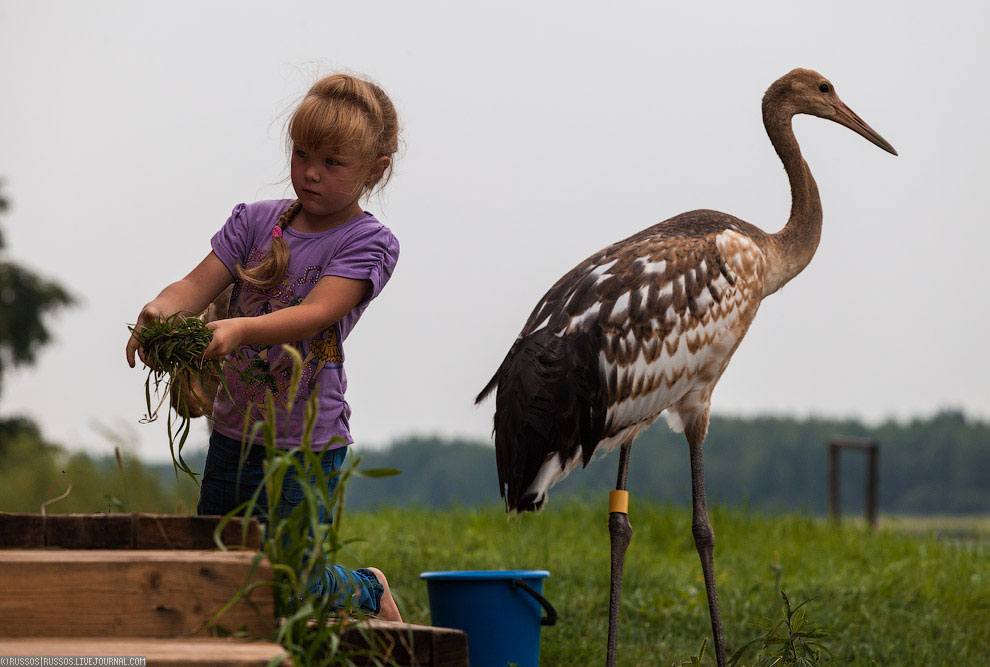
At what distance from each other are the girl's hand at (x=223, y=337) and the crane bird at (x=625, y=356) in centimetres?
115

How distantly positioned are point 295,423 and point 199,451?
5.61 ft

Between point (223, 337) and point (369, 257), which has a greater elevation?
point (369, 257)

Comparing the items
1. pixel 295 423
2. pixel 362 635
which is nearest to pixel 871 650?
pixel 295 423

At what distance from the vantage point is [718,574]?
6281 mm

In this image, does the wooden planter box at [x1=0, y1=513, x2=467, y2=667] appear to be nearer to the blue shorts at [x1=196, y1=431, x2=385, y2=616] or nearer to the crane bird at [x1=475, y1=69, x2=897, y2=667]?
the blue shorts at [x1=196, y1=431, x2=385, y2=616]

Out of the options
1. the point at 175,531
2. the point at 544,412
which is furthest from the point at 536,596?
the point at 175,531

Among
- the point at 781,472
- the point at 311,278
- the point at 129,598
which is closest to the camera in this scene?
the point at 129,598

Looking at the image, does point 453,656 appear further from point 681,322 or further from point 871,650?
point 871,650

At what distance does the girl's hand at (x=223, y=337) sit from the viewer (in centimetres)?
281

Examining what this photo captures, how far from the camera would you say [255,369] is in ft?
11.0

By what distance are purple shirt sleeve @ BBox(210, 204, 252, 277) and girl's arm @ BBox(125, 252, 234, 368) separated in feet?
0.07

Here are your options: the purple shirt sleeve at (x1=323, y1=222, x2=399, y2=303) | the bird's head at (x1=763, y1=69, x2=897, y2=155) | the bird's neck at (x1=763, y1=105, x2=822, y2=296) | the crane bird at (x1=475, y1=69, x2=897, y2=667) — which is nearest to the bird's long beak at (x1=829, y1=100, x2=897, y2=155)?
the bird's head at (x1=763, y1=69, x2=897, y2=155)

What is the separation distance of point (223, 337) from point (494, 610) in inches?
63.2

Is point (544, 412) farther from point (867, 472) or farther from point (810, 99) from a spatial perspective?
point (867, 472)
